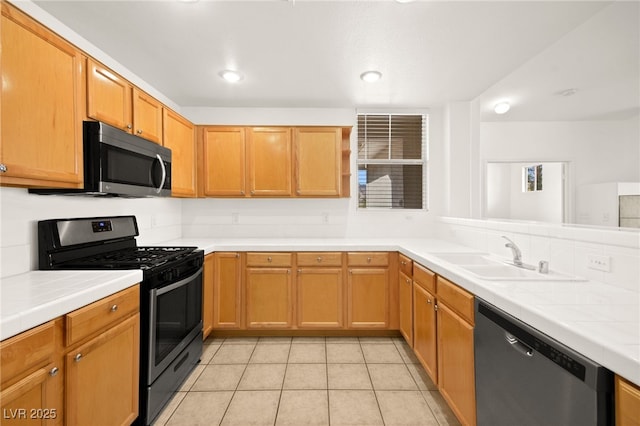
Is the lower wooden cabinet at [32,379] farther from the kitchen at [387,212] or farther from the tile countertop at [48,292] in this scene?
the kitchen at [387,212]

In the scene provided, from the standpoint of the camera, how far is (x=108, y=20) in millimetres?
1771

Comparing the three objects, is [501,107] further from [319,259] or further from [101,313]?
[101,313]

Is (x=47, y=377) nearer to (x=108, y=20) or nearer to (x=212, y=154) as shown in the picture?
(x=108, y=20)

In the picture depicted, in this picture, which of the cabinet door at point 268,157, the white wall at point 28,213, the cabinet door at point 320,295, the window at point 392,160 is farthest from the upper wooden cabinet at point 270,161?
the white wall at point 28,213

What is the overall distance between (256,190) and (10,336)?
7.55 feet

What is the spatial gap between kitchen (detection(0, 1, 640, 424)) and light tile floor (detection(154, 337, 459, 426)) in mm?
932

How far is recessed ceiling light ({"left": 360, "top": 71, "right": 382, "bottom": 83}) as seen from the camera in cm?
244

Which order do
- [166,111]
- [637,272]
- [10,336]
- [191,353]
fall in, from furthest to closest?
[166,111] < [191,353] < [637,272] < [10,336]

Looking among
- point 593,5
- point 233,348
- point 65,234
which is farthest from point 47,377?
point 593,5

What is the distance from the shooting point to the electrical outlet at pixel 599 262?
135 cm

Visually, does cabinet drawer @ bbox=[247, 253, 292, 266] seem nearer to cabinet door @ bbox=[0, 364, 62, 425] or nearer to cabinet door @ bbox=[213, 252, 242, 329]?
cabinet door @ bbox=[213, 252, 242, 329]

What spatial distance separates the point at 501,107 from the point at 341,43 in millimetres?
2183

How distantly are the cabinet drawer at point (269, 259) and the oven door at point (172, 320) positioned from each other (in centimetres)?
53

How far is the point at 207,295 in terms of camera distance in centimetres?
265
